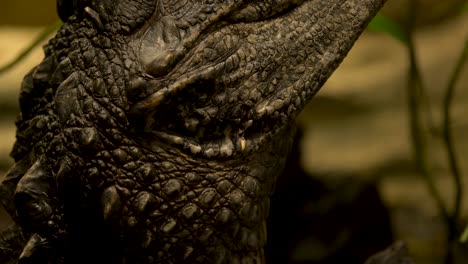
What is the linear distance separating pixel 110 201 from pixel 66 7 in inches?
13.5

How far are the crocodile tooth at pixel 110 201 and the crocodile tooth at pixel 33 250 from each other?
12 centimetres

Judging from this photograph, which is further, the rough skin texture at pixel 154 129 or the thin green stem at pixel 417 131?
the thin green stem at pixel 417 131

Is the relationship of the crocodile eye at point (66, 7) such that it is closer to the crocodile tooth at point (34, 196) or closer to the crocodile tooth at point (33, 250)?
the crocodile tooth at point (34, 196)

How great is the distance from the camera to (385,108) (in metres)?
2.87

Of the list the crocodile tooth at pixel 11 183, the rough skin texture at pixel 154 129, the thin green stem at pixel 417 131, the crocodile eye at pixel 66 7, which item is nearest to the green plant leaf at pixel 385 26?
the thin green stem at pixel 417 131

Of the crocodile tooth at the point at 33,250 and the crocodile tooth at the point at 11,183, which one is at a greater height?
the crocodile tooth at the point at 11,183

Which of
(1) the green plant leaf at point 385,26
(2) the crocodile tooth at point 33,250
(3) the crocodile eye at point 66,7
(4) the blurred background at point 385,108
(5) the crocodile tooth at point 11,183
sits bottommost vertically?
(4) the blurred background at point 385,108

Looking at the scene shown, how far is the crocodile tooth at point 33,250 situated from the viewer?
3.54 feet

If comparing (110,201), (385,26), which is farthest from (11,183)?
(385,26)

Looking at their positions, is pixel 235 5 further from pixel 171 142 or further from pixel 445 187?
pixel 445 187

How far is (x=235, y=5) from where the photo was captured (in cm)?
111

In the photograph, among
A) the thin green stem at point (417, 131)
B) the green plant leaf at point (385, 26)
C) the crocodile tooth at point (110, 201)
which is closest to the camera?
the crocodile tooth at point (110, 201)

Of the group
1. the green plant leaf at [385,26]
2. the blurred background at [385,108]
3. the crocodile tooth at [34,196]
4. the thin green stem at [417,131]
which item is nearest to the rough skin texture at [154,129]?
the crocodile tooth at [34,196]

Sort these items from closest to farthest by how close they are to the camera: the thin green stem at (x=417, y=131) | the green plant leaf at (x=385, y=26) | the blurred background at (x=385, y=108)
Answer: the green plant leaf at (x=385, y=26)
the thin green stem at (x=417, y=131)
the blurred background at (x=385, y=108)
